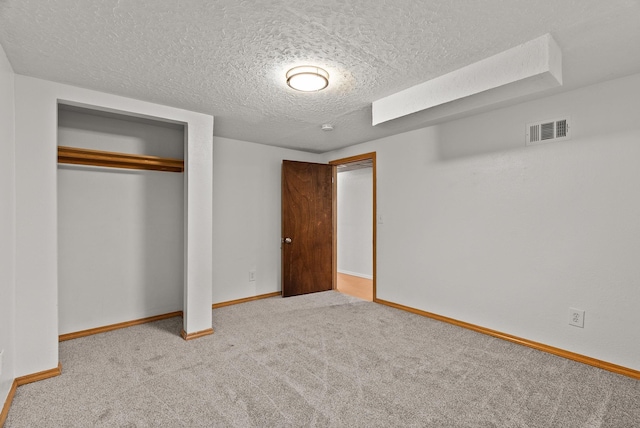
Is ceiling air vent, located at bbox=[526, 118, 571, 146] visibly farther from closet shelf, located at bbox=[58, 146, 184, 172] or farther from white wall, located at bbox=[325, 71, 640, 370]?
closet shelf, located at bbox=[58, 146, 184, 172]

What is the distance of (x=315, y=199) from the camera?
4.81m

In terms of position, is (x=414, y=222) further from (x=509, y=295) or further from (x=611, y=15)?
(x=611, y=15)

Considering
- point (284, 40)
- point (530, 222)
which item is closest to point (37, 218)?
point (284, 40)

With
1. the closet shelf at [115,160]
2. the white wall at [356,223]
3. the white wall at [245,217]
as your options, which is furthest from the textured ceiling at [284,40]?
the white wall at [356,223]

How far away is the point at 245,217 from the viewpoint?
4.36 metres

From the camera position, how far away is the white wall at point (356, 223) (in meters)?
6.00

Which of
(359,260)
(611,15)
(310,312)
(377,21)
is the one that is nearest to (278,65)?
(377,21)

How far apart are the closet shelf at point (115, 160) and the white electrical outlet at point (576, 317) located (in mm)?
3914

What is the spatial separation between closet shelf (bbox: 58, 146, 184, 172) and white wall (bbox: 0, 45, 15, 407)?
654 millimetres

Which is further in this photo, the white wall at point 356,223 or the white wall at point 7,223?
the white wall at point 356,223

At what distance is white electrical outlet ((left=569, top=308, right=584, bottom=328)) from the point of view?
99.6 inches

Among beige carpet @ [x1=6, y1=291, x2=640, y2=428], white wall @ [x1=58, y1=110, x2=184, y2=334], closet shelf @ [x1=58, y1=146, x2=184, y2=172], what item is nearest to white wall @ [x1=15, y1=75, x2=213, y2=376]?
beige carpet @ [x1=6, y1=291, x2=640, y2=428]

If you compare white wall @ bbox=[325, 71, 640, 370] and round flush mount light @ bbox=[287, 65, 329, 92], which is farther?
white wall @ bbox=[325, 71, 640, 370]

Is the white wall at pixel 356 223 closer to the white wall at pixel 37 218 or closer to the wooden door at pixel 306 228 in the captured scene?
the wooden door at pixel 306 228
